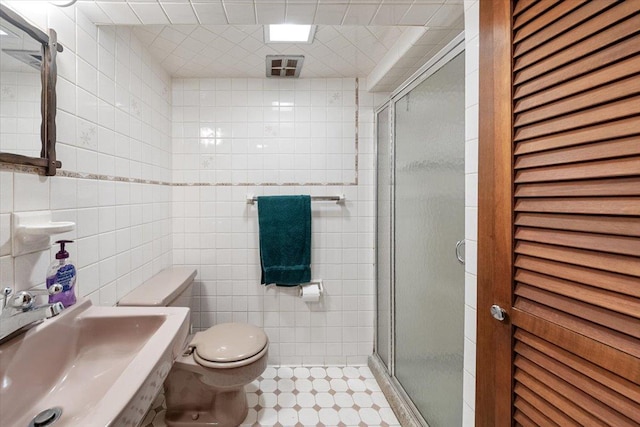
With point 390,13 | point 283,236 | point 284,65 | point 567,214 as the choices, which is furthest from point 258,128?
point 567,214

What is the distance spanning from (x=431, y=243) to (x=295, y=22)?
1.08 m

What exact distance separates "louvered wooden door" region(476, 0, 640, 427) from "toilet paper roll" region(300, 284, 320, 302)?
118 centimetres

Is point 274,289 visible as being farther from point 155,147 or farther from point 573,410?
point 573,410

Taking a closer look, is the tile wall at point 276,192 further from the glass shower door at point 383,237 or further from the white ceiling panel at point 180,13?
the white ceiling panel at point 180,13

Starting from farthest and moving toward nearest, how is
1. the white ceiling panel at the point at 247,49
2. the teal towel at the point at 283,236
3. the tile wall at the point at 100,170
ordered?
the teal towel at the point at 283,236, the white ceiling panel at the point at 247,49, the tile wall at the point at 100,170

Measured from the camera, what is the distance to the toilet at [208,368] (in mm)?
1284

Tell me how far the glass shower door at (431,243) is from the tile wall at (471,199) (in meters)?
0.14

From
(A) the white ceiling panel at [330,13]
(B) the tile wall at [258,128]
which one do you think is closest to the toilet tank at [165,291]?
(B) the tile wall at [258,128]

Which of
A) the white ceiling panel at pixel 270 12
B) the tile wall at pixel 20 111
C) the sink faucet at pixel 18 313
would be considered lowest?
the sink faucet at pixel 18 313

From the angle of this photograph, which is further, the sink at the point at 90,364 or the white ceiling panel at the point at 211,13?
the white ceiling panel at the point at 211,13

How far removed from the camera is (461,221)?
1036 millimetres

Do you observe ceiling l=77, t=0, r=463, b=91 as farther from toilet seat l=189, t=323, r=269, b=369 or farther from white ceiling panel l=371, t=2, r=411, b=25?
toilet seat l=189, t=323, r=269, b=369

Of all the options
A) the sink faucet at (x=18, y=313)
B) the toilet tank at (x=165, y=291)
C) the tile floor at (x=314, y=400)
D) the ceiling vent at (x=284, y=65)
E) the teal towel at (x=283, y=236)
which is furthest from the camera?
the teal towel at (x=283, y=236)

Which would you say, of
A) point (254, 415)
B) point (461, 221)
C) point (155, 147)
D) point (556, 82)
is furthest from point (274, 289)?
point (556, 82)
